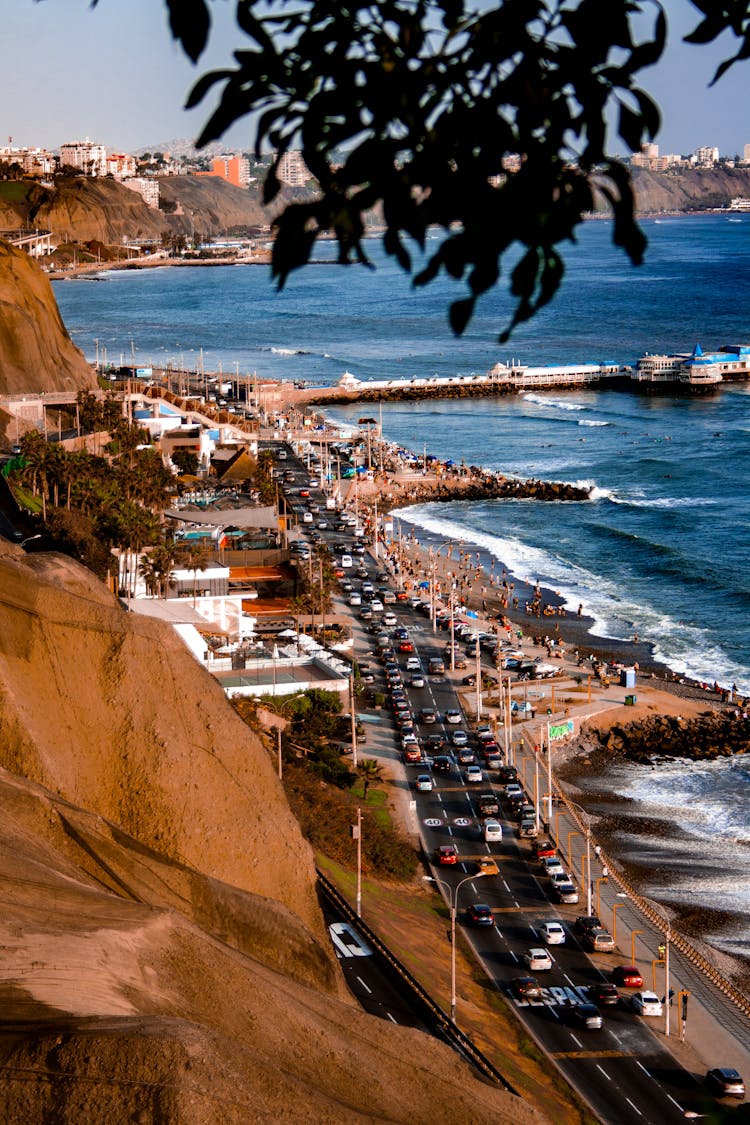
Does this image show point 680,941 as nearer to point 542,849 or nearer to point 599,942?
point 599,942

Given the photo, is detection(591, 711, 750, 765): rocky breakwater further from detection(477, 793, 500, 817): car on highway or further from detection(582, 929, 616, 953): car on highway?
detection(582, 929, 616, 953): car on highway

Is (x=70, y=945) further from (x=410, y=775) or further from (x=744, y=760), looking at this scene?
(x=744, y=760)

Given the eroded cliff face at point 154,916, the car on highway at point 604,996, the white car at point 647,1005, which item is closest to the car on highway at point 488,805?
the car on highway at point 604,996

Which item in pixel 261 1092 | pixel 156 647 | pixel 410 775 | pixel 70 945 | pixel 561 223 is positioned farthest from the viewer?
pixel 410 775

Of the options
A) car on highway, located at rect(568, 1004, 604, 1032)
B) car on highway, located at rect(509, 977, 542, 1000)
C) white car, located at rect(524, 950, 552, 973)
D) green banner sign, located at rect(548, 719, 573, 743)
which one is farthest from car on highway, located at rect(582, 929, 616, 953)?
green banner sign, located at rect(548, 719, 573, 743)

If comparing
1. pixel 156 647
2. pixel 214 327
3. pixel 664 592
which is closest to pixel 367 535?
pixel 664 592

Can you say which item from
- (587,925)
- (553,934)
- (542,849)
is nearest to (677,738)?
(542,849)
